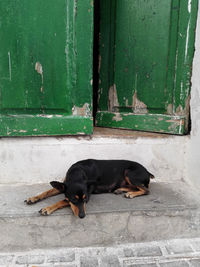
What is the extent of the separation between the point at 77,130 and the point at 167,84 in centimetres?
129

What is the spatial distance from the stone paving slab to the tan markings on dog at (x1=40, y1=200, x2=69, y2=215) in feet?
1.17

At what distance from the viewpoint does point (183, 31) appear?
3141mm

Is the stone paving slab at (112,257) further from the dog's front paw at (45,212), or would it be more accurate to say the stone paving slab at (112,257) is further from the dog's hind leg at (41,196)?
the dog's hind leg at (41,196)

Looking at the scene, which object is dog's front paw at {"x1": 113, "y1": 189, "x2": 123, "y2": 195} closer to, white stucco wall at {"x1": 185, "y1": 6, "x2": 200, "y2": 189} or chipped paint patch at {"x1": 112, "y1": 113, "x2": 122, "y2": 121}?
white stucco wall at {"x1": 185, "y1": 6, "x2": 200, "y2": 189}

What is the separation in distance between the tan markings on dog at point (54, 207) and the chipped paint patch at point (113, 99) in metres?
1.61

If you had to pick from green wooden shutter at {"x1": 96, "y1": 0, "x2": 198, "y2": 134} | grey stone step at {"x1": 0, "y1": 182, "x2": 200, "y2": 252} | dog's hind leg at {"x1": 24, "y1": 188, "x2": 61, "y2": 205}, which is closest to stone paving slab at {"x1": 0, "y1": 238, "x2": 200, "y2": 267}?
grey stone step at {"x1": 0, "y1": 182, "x2": 200, "y2": 252}

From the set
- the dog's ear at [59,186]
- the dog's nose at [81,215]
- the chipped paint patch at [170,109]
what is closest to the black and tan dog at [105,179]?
the dog's ear at [59,186]

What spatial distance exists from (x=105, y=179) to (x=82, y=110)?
0.88 m

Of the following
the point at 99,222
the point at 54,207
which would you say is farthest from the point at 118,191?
the point at 54,207

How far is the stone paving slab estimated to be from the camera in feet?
7.21

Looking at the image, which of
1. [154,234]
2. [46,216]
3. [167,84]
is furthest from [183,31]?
[46,216]

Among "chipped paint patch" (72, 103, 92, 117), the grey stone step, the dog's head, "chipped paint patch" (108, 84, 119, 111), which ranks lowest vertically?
the grey stone step

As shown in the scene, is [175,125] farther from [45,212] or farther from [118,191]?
[45,212]

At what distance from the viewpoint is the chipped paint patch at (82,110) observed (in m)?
3.15
